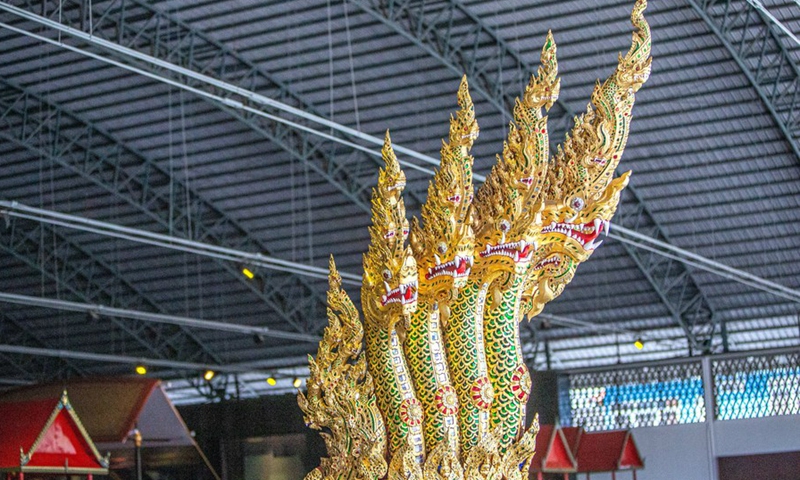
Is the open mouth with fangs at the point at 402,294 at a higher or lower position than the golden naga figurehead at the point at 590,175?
lower

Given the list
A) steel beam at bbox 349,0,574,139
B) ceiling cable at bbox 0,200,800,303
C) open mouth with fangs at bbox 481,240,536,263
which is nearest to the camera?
open mouth with fangs at bbox 481,240,536,263

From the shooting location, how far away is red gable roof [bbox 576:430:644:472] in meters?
29.7

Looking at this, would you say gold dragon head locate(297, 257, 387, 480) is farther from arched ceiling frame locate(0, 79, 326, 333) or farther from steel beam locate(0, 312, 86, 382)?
steel beam locate(0, 312, 86, 382)

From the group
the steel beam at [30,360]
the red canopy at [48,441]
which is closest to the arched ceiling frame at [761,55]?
the red canopy at [48,441]

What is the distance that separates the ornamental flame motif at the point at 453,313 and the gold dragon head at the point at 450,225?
0.01m

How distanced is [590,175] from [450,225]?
1.74m

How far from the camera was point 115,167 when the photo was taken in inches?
1373

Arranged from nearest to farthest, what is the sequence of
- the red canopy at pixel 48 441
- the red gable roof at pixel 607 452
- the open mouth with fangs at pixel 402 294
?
the red canopy at pixel 48 441 < the open mouth with fangs at pixel 402 294 < the red gable roof at pixel 607 452

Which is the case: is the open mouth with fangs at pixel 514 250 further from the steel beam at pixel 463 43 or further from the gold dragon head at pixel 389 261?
the steel beam at pixel 463 43

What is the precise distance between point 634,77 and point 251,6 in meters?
15.9

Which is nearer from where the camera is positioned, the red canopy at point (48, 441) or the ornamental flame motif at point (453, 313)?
the red canopy at point (48, 441)

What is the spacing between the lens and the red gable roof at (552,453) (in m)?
24.0

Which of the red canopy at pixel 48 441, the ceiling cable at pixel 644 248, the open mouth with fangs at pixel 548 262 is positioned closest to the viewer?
the red canopy at pixel 48 441

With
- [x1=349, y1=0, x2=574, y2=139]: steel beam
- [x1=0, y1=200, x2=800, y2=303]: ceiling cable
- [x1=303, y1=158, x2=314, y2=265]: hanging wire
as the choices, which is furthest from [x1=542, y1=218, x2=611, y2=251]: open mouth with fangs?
[x1=303, y1=158, x2=314, y2=265]: hanging wire
